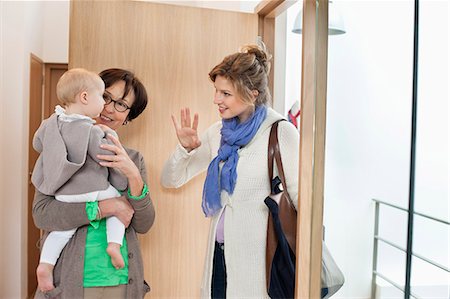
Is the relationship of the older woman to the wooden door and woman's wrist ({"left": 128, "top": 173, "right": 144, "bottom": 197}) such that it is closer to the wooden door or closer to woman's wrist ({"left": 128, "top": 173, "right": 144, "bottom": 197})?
woman's wrist ({"left": 128, "top": 173, "right": 144, "bottom": 197})

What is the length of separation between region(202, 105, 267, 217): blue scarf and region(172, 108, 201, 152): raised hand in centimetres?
11

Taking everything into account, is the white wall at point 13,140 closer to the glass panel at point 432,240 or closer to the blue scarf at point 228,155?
the blue scarf at point 228,155

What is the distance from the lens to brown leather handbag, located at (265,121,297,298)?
57.1 inches

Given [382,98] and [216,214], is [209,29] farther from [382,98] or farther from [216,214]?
[382,98]

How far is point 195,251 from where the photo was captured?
1.86 meters

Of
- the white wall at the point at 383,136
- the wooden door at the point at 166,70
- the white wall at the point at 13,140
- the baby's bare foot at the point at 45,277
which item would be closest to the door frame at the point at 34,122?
the white wall at the point at 13,140

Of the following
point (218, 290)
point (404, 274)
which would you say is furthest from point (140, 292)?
point (404, 274)

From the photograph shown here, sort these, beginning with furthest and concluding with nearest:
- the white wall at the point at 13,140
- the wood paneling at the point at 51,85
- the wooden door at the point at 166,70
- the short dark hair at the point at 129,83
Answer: the wood paneling at the point at 51,85, the white wall at the point at 13,140, the wooden door at the point at 166,70, the short dark hair at the point at 129,83

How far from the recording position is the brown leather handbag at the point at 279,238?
4.76ft

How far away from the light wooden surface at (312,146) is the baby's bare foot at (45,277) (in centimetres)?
71

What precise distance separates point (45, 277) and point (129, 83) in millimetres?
628

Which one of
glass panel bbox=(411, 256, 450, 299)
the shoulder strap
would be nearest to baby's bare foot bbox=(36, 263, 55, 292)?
the shoulder strap

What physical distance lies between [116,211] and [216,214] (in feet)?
1.03

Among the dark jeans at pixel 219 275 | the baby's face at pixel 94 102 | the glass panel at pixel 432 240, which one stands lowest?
the dark jeans at pixel 219 275
